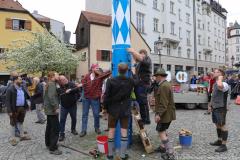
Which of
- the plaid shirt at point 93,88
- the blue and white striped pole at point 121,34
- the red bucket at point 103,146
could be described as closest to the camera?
the red bucket at point 103,146

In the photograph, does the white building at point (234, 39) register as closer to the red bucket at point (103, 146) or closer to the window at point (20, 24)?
the window at point (20, 24)

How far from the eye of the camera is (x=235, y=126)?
11344 millimetres

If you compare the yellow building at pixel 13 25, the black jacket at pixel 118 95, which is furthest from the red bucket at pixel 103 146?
the yellow building at pixel 13 25

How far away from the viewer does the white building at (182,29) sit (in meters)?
38.4

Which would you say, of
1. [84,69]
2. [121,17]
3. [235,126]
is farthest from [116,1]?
[84,69]

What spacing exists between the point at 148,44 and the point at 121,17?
99.5 ft

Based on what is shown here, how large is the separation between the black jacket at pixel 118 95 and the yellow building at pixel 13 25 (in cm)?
2572

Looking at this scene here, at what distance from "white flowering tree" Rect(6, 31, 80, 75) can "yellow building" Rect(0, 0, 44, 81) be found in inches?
72.7

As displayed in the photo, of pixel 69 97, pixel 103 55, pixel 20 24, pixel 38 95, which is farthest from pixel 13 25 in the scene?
pixel 69 97

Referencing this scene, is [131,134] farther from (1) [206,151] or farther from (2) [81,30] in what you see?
(2) [81,30]

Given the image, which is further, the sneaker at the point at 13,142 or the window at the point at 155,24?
the window at the point at 155,24

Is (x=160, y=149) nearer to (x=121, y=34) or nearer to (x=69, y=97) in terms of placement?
(x=121, y=34)

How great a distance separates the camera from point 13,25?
107 ft

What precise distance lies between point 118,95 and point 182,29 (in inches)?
1645
